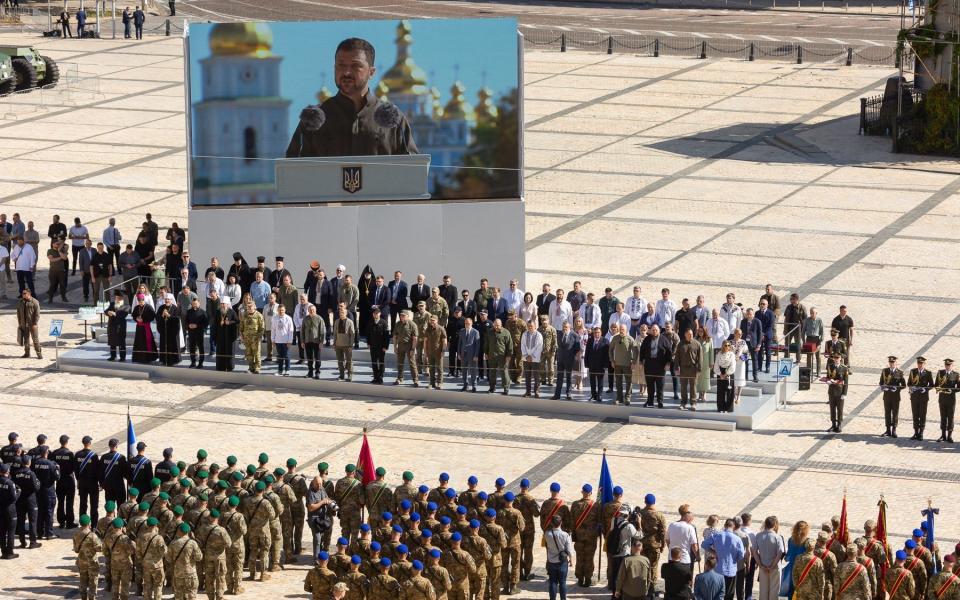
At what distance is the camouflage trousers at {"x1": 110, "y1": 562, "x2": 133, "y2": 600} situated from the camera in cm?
2038

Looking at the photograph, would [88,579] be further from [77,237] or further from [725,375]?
[77,237]

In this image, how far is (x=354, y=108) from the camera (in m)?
31.1

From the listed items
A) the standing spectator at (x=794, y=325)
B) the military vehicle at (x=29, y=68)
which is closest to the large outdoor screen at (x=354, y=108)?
the standing spectator at (x=794, y=325)

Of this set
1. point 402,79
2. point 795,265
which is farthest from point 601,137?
point 402,79

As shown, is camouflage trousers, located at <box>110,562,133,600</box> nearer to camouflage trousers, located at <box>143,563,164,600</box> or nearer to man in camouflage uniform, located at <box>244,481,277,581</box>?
camouflage trousers, located at <box>143,563,164,600</box>

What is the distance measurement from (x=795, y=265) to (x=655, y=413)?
33.7ft

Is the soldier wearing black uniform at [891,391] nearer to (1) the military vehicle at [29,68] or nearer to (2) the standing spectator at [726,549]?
(2) the standing spectator at [726,549]

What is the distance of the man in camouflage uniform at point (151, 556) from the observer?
20.2 metres

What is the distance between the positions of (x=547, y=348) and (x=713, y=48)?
39.8 metres

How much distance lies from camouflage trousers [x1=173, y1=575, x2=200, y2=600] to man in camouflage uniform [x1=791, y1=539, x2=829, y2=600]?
698 cm

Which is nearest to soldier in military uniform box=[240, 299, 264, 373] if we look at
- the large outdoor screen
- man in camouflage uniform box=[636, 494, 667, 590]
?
the large outdoor screen

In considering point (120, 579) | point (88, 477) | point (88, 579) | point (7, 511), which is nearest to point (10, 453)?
point (7, 511)

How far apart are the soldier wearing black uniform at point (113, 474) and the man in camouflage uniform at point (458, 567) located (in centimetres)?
535

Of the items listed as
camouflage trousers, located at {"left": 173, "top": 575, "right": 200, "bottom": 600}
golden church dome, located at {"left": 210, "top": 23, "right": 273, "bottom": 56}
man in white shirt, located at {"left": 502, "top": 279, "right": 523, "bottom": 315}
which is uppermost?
golden church dome, located at {"left": 210, "top": 23, "right": 273, "bottom": 56}
